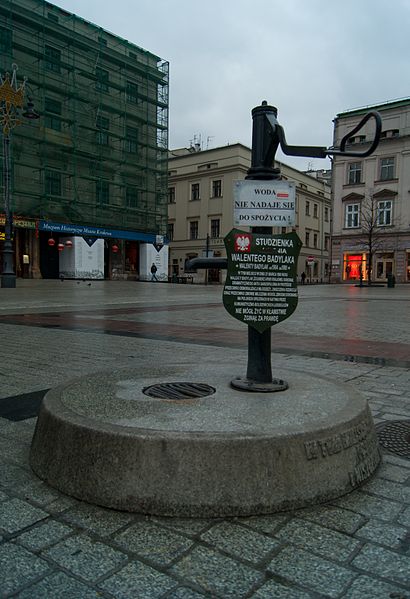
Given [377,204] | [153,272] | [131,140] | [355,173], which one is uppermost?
[131,140]

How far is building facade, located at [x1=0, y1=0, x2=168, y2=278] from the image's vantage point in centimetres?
3691

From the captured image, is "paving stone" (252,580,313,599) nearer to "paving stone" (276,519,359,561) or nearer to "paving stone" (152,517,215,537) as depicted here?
"paving stone" (276,519,359,561)

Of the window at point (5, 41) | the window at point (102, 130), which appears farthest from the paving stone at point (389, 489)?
the window at point (102, 130)

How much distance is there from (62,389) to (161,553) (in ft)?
4.73

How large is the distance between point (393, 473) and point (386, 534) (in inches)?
25.2

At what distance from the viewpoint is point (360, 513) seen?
6.86 ft

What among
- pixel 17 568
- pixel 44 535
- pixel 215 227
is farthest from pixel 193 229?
pixel 17 568

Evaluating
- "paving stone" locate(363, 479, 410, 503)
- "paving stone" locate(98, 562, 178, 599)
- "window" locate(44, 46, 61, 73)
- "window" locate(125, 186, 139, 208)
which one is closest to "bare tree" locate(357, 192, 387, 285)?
"window" locate(125, 186, 139, 208)

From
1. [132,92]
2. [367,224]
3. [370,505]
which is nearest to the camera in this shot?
[370,505]

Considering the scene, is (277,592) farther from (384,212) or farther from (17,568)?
(384,212)

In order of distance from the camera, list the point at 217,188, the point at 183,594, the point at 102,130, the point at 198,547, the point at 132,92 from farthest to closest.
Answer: the point at 217,188, the point at 132,92, the point at 102,130, the point at 198,547, the point at 183,594

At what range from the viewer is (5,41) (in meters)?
35.4

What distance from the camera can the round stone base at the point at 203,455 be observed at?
2.06m

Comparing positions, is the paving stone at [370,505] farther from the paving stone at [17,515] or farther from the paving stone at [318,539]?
the paving stone at [17,515]
